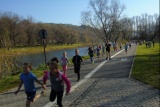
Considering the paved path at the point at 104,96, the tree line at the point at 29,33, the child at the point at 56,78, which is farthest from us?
the tree line at the point at 29,33

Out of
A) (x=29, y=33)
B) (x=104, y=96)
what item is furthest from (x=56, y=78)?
(x=29, y=33)

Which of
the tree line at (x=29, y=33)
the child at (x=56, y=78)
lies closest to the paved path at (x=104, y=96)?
the child at (x=56, y=78)

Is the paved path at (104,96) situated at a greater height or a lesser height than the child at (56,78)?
lesser

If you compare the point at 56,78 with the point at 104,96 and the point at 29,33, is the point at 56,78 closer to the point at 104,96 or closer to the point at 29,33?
the point at 104,96

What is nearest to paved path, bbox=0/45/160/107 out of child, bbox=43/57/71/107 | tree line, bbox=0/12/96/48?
child, bbox=43/57/71/107

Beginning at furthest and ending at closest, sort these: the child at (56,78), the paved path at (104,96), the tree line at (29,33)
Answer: the tree line at (29,33)
the paved path at (104,96)
the child at (56,78)

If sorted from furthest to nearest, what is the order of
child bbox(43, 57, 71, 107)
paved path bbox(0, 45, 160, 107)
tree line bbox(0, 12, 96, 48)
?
tree line bbox(0, 12, 96, 48) → paved path bbox(0, 45, 160, 107) → child bbox(43, 57, 71, 107)

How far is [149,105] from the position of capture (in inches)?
339

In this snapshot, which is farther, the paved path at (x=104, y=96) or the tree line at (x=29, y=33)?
the tree line at (x=29, y=33)

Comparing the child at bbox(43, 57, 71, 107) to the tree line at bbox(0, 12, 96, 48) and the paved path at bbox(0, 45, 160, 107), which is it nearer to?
the paved path at bbox(0, 45, 160, 107)

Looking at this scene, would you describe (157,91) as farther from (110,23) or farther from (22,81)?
(110,23)

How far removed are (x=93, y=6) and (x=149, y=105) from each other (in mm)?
50143

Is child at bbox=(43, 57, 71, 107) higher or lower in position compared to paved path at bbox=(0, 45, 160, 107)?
higher

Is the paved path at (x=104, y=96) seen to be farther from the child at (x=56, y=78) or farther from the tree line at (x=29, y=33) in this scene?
the tree line at (x=29, y=33)
